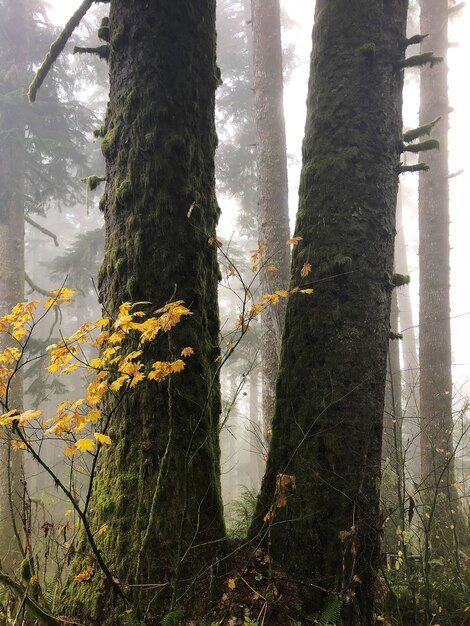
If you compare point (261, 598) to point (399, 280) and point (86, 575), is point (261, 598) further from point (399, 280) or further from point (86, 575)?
point (399, 280)

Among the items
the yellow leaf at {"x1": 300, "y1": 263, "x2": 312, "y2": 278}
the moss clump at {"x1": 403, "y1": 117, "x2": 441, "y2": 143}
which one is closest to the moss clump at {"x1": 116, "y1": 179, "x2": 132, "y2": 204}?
the yellow leaf at {"x1": 300, "y1": 263, "x2": 312, "y2": 278}

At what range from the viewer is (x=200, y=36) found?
10.0 feet

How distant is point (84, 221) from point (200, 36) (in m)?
25.5

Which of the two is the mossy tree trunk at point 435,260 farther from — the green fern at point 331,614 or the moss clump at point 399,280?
the green fern at point 331,614

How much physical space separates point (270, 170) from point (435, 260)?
136 inches

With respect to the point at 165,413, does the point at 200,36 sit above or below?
above

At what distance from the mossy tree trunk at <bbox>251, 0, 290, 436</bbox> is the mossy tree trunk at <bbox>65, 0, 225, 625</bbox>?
3.70 meters

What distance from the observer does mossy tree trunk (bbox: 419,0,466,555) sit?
6798mm

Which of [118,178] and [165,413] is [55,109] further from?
[165,413]

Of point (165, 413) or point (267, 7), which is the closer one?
point (165, 413)

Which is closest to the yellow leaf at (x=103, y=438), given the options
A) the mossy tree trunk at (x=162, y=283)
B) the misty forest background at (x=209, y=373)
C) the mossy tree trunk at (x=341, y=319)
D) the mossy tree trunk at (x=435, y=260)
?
the misty forest background at (x=209, y=373)

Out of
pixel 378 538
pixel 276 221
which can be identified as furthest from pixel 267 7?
pixel 378 538

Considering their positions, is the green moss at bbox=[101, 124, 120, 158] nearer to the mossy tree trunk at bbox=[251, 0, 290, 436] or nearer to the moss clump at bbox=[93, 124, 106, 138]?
the moss clump at bbox=[93, 124, 106, 138]

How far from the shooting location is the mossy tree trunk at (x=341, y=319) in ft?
8.44
